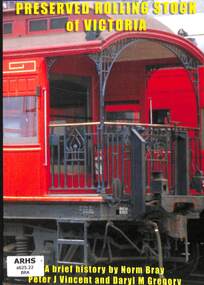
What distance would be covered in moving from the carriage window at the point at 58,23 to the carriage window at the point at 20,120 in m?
0.75

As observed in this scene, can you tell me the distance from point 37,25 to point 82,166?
151 cm

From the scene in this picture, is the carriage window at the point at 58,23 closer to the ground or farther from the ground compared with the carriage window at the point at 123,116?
farther from the ground

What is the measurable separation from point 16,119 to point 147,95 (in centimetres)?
190

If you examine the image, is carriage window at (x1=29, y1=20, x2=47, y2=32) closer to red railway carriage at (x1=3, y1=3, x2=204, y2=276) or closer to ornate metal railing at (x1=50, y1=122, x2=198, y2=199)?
red railway carriage at (x1=3, y1=3, x2=204, y2=276)

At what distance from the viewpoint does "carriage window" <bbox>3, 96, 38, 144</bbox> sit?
24.6 feet

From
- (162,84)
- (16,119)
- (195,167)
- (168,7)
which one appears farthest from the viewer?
(162,84)

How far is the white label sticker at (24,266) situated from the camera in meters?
6.61

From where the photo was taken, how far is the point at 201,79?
843 cm

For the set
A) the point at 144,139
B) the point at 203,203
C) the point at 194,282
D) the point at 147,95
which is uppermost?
the point at 147,95

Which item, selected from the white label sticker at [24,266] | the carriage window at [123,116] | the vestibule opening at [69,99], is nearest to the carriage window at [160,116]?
the carriage window at [123,116]

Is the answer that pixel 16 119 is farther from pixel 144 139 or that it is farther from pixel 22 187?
pixel 144 139

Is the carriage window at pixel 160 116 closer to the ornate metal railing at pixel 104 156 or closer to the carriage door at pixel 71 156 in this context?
the ornate metal railing at pixel 104 156

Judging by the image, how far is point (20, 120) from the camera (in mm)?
7559

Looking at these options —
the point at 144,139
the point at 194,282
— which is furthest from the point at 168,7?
the point at 194,282
